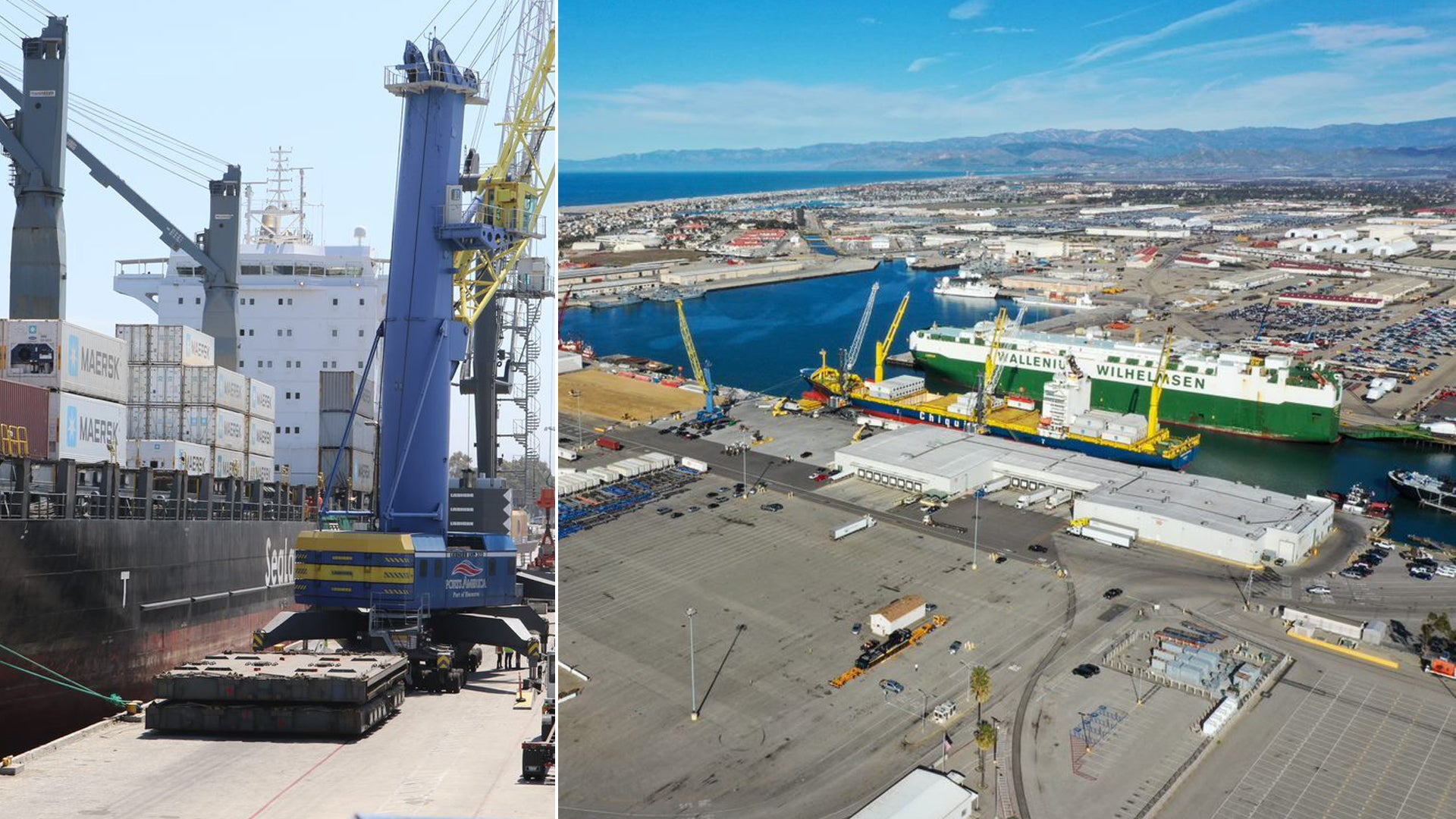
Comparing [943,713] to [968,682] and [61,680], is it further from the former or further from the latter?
[61,680]

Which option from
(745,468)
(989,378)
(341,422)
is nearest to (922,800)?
(341,422)

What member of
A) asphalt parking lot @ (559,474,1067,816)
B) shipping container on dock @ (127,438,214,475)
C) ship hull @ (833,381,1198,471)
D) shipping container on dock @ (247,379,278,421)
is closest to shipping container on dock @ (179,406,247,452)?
shipping container on dock @ (127,438,214,475)

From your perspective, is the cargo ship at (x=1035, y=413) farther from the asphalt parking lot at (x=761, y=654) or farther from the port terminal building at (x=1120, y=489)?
the asphalt parking lot at (x=761, y=654)

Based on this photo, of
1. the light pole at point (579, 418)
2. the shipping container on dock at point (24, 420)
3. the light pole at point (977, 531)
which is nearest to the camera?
the shipping container on dock at point (24, 420)

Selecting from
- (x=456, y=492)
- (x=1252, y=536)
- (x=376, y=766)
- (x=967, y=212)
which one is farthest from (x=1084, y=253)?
(x=376, y=766)

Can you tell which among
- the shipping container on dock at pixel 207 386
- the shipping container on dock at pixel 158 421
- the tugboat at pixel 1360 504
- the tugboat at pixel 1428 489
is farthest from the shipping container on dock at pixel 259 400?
the tugboat at pixel 1428 489

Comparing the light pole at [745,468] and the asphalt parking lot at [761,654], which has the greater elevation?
the light pole at [745,468]

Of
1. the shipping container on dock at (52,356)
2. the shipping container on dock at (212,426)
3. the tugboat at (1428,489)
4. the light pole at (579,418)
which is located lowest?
the tugboat at (1428,489)
